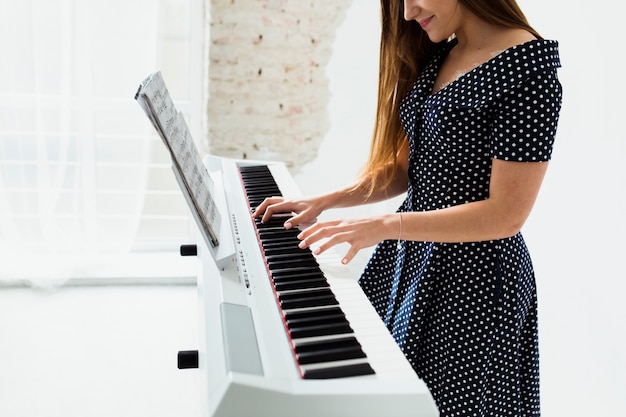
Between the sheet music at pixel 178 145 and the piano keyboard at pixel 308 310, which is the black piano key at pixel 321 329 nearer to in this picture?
the piano keyboard at pixel 308 310

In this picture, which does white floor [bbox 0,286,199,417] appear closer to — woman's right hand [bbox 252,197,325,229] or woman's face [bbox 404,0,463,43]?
woman's right hand [bbox 252,197,325,229]

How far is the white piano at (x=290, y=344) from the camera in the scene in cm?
82

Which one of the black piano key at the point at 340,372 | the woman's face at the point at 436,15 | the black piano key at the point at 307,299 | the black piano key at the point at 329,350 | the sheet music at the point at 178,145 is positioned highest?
the woman's face at the point at 436,15

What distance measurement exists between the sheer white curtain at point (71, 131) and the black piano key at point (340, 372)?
8.55 ft

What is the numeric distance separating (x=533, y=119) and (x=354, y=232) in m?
0.43

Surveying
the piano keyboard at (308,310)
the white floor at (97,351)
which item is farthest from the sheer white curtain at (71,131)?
the piano keyboard at (308,310)

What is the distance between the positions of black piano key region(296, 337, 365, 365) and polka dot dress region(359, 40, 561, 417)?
1.66 ft

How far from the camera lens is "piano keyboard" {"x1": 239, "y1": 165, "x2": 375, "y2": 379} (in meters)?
0.92

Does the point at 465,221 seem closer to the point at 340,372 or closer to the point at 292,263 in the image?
the point at 292,263

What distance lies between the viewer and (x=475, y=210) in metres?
1.26

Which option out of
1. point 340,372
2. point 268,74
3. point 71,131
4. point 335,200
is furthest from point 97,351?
point 340,372

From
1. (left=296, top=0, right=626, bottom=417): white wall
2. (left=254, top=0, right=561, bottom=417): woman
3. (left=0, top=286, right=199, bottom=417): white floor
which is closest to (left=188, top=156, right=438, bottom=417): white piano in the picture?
(left=254, top=0, right=561, bottom=417): woman

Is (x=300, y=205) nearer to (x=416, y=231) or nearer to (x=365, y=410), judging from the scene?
(x=416, y=231)

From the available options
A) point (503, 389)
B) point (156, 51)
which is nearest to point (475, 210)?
point (503, 389)
